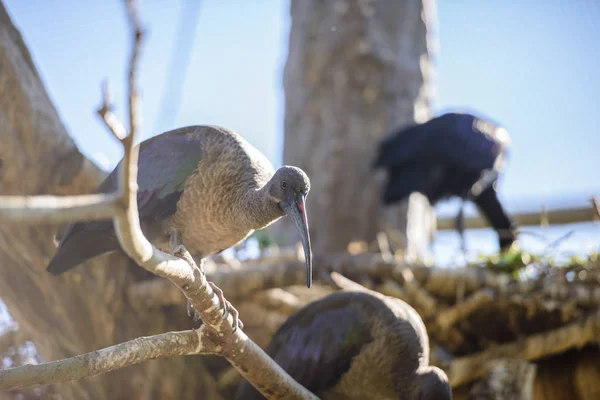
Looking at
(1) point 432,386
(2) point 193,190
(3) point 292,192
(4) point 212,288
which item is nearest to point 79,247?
(2) point 193,190

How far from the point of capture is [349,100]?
22.7 feet

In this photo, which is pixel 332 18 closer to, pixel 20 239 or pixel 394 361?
pixel 20 239

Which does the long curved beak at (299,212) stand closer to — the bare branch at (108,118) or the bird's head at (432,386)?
the bird's head at (432,386)

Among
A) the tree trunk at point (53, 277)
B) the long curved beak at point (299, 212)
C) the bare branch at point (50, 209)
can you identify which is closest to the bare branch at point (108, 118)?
the bare branch at point (50, 209)

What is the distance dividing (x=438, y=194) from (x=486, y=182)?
516 mm

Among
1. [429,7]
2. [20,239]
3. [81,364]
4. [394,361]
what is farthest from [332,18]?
[81,364]

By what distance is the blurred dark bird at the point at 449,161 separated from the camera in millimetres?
6633

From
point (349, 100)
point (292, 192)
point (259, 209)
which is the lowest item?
point (349, 100)

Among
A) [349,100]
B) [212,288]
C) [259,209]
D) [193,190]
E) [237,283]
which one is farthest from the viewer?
[349,100]

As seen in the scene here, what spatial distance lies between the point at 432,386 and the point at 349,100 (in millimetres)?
4327

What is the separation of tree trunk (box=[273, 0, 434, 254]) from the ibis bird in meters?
3.45

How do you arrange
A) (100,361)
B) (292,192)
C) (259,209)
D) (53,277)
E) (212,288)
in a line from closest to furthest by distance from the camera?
(100,361) < (212,288) < (292,192) < (259,209) < (53,277)

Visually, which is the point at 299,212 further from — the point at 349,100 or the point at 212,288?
the point at 349,100

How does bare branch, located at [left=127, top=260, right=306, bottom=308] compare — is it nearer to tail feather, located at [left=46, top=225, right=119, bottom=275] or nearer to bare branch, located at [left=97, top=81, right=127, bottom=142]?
tail feather, located at [left=46, top=225, right=119, bottom=275]
